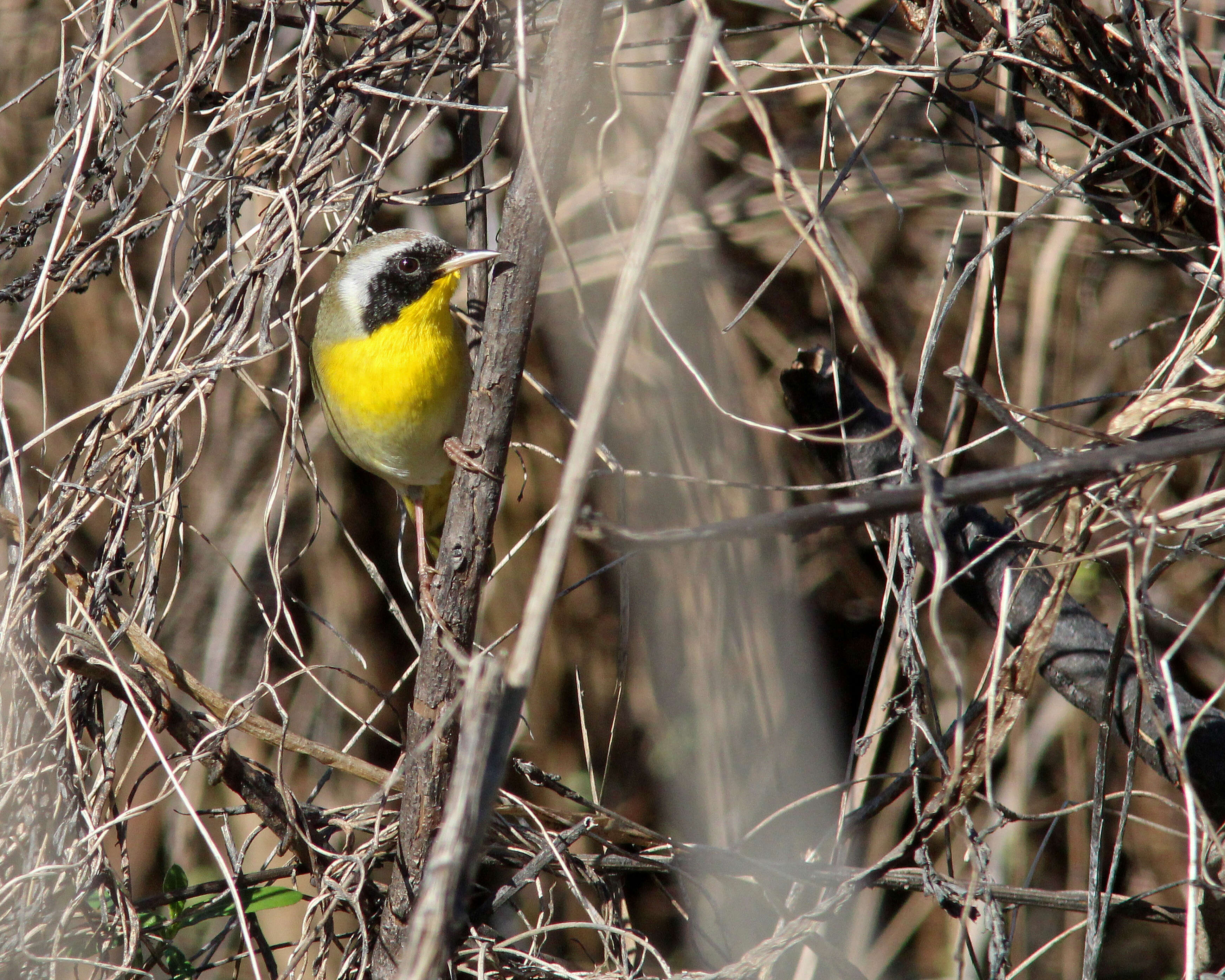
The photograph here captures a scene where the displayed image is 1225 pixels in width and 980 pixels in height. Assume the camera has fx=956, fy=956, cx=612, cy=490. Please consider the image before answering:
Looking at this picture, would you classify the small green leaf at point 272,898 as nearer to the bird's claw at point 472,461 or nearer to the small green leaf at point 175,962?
the small green leaf at point 175,962

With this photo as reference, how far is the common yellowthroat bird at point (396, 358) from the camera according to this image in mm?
2273

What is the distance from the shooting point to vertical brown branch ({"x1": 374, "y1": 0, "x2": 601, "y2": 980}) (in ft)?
4.23

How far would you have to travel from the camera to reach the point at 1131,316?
351 cm

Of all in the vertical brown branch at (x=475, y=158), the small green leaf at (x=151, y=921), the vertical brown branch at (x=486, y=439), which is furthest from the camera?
the small green leaf at (x=151, y=921)

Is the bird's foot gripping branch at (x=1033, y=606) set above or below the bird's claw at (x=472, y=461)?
below

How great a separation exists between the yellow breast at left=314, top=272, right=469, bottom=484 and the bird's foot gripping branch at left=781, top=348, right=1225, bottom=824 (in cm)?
84

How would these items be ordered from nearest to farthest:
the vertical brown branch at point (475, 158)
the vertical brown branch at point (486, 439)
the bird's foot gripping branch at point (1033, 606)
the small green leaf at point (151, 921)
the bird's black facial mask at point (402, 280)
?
1. the vertical brown branch at point (486, 439)
2. the bird's foot gripping branch at point (1033, 606)
3. the vertical brown branch at point (475, 158)
4. the small green leaf at point (151, 921)
5. the bird's black facial mask at point (402, 280)

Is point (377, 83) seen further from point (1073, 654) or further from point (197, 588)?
point (197, 588)

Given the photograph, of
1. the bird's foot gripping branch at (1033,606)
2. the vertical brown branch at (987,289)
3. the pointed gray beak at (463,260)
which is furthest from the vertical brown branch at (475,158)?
the vertical brown branch at (987,289)

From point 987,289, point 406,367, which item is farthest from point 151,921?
point 987,289

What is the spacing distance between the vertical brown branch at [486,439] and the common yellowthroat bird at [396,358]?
26.7 inches

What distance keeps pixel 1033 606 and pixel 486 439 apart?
3.26 feet

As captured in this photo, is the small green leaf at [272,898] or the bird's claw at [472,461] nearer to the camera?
the bird's claw at [472,461]

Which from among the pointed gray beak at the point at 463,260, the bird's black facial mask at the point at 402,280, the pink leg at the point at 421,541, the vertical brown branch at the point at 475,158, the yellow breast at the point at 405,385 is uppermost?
the vertical brown branch at the point at 475,158
